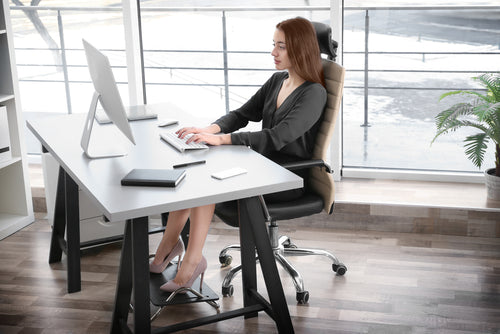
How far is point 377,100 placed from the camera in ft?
14.1

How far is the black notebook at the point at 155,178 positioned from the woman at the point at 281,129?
1.10 ft

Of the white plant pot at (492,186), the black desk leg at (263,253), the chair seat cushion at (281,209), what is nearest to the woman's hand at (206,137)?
the chair seat cushion at (281,209)

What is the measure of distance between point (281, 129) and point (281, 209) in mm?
342

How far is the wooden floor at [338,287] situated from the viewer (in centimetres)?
293

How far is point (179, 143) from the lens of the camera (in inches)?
116

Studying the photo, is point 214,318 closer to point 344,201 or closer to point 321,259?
point 321,259

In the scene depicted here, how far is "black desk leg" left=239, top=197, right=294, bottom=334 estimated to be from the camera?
2.59 meters

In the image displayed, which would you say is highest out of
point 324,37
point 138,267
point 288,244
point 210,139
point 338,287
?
point 324,37

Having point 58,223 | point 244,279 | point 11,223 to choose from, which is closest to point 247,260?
point 244,279

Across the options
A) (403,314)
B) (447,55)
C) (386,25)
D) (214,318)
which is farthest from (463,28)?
(214,318)

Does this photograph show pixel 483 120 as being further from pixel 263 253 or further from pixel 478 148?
pixel 263 253

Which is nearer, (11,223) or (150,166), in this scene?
(150,166)

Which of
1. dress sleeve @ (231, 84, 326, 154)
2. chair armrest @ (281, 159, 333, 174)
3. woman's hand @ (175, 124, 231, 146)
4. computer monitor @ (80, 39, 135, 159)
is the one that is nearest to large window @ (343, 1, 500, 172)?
dress sleeve @ (231, 84, 326, 154)

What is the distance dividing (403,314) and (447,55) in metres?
1.79
